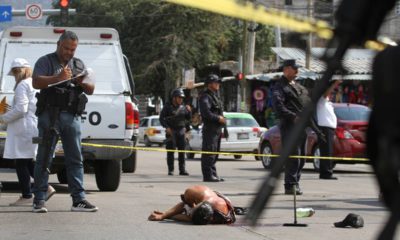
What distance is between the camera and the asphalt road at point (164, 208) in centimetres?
768

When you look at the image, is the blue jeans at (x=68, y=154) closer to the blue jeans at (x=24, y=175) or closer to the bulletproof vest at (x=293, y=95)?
the blue jeans at (x=24, y=175)

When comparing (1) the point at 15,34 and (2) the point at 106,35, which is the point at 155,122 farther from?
(1) the point at 15,34

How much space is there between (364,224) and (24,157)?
405cm

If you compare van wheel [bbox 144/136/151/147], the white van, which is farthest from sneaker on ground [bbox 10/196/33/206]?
van wheel [bbox 144/136/151/147]

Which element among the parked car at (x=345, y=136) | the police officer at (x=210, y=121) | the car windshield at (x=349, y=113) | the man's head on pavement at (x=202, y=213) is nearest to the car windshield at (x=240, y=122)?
the parked car at (x=345, y=136)

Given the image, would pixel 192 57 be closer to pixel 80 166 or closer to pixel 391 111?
pixel 80 166

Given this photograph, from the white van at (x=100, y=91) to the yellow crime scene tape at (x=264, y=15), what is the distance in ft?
29.5

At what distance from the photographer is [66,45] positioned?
9.27 m

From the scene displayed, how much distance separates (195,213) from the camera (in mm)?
8289

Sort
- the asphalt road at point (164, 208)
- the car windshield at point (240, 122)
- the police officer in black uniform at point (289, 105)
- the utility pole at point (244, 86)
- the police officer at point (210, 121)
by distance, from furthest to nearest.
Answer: the utility pole at point (244, 86) → the car windshield at point (240, 122) → the police officer at point (210, 121) → the police officer in black uniform at point (289, 105) → the asphalt road at point (164, 208)

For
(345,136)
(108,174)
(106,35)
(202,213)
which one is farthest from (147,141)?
(202,213)

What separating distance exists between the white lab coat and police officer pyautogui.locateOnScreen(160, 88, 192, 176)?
7476 millimetres

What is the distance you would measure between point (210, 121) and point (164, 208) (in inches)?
195

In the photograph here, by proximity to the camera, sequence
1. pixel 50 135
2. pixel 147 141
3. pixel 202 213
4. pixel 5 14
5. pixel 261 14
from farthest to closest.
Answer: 1. pixel 147 141
2. pixel 5 14
3. pixel 50 135
4. pixel 202 213
5. pixel 261 14
